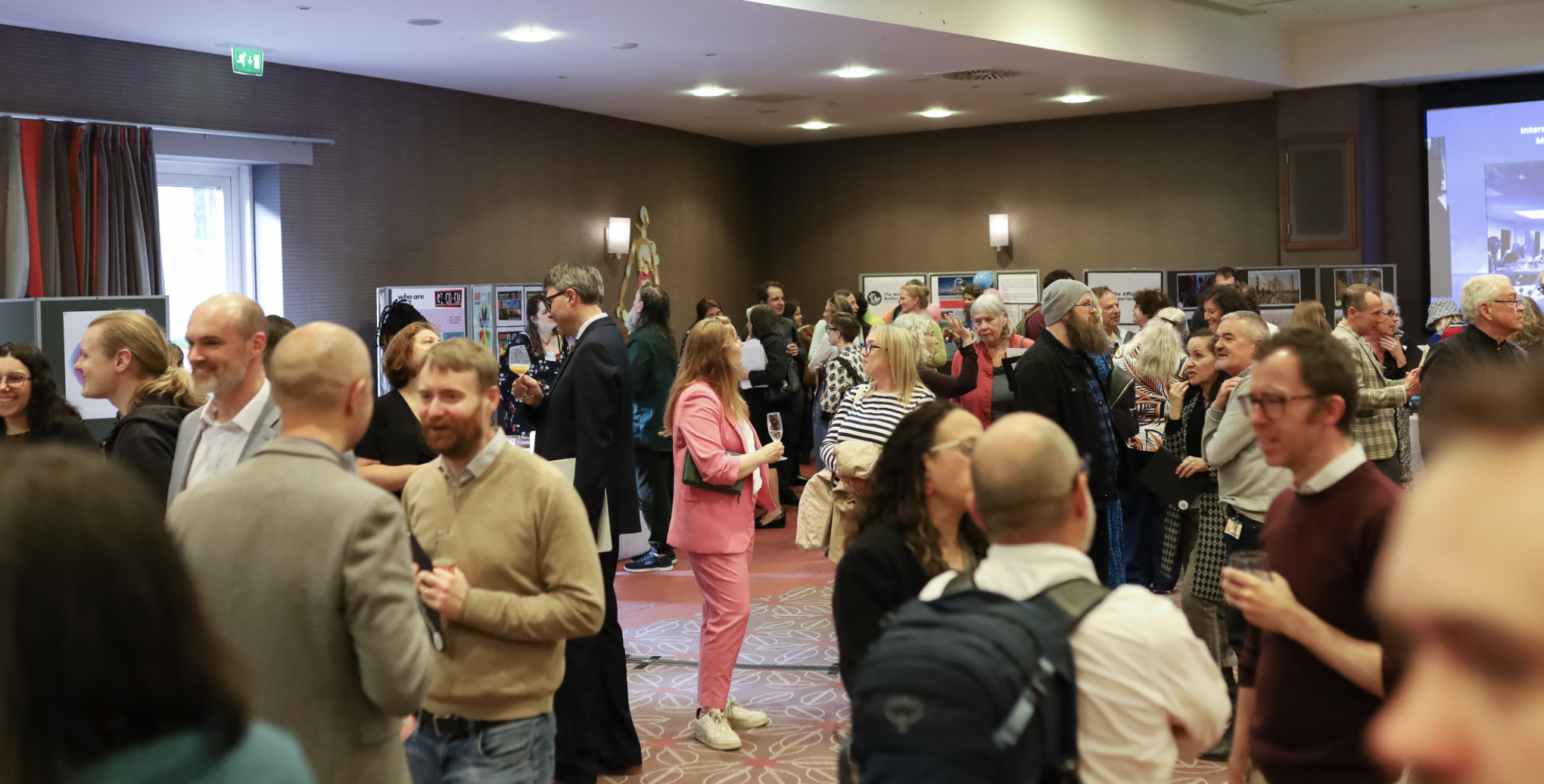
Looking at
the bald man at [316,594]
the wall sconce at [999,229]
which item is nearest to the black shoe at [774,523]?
the wall sconce at [999,229]

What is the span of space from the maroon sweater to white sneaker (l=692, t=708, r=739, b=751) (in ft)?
8.53

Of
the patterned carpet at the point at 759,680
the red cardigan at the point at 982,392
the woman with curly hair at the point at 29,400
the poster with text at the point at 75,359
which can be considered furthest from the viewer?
the poster with text at the point at 75,359

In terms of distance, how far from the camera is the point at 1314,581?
220cm

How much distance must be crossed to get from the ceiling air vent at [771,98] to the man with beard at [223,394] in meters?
8.95

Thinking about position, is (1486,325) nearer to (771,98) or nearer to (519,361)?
(519,361)

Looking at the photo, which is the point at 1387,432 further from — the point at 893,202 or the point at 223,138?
the point at 893,202

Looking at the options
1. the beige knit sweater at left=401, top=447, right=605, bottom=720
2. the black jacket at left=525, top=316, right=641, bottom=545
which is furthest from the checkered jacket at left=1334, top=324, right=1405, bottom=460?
the beige knit sweater at left=401, top=447, right=605, bottom=720

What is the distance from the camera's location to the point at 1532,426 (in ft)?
1.71

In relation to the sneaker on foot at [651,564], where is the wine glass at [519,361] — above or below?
above

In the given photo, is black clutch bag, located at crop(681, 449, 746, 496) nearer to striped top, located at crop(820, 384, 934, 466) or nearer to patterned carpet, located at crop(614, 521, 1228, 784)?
striped top, located at crop(820, 384, 934, 466)

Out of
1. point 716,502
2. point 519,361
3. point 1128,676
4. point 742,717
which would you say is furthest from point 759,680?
point 1128,676

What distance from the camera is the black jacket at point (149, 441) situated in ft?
10.5

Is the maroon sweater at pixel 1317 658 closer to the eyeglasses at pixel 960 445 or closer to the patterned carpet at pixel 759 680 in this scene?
the eyeglasses at pixel 960 445

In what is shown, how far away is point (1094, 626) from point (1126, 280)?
10.8 meters
